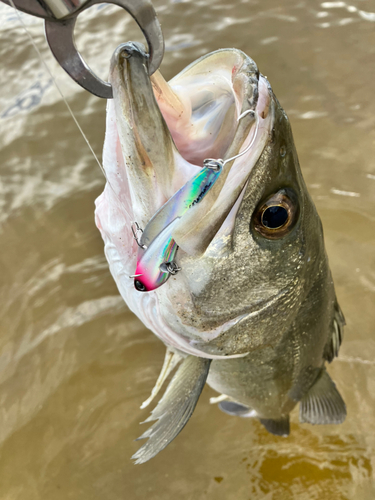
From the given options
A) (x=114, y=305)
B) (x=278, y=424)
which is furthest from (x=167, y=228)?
(x=114, y=305)

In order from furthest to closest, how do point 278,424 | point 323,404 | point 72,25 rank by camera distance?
point 278,424, point 323,404, point 72,25

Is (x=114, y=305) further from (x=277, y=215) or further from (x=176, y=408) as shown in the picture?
(x=277, y=215)

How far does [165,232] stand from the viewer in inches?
41.3

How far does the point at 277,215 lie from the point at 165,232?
0.37m

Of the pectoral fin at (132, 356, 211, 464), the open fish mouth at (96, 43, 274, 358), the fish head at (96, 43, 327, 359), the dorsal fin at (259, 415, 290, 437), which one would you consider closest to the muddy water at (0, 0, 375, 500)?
the dorsal fin at (259, 415, 290, 437)

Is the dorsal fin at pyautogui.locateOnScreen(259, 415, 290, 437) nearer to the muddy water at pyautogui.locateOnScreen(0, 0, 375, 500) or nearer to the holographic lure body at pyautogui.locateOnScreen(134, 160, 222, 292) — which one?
the muddy water at pyautogui.locateOnScreen(0, 0, 375, 500)

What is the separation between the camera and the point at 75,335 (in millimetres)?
2779

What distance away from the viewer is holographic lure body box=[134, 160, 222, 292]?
95cm

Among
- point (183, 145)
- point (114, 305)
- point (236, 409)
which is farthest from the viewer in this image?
point (114, 305)

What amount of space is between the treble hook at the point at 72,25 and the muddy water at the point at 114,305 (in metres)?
2.16

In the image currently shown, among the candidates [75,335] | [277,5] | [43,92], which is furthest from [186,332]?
[277,5]

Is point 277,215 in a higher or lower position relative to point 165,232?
lower

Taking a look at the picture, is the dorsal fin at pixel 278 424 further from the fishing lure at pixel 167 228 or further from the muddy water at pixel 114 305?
the fishing lure at pixel 167 228

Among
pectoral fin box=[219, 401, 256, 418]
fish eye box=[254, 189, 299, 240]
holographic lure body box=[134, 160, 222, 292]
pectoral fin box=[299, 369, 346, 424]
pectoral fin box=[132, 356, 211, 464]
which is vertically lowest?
pectoral fin box=[219, 401, 256, 418]
